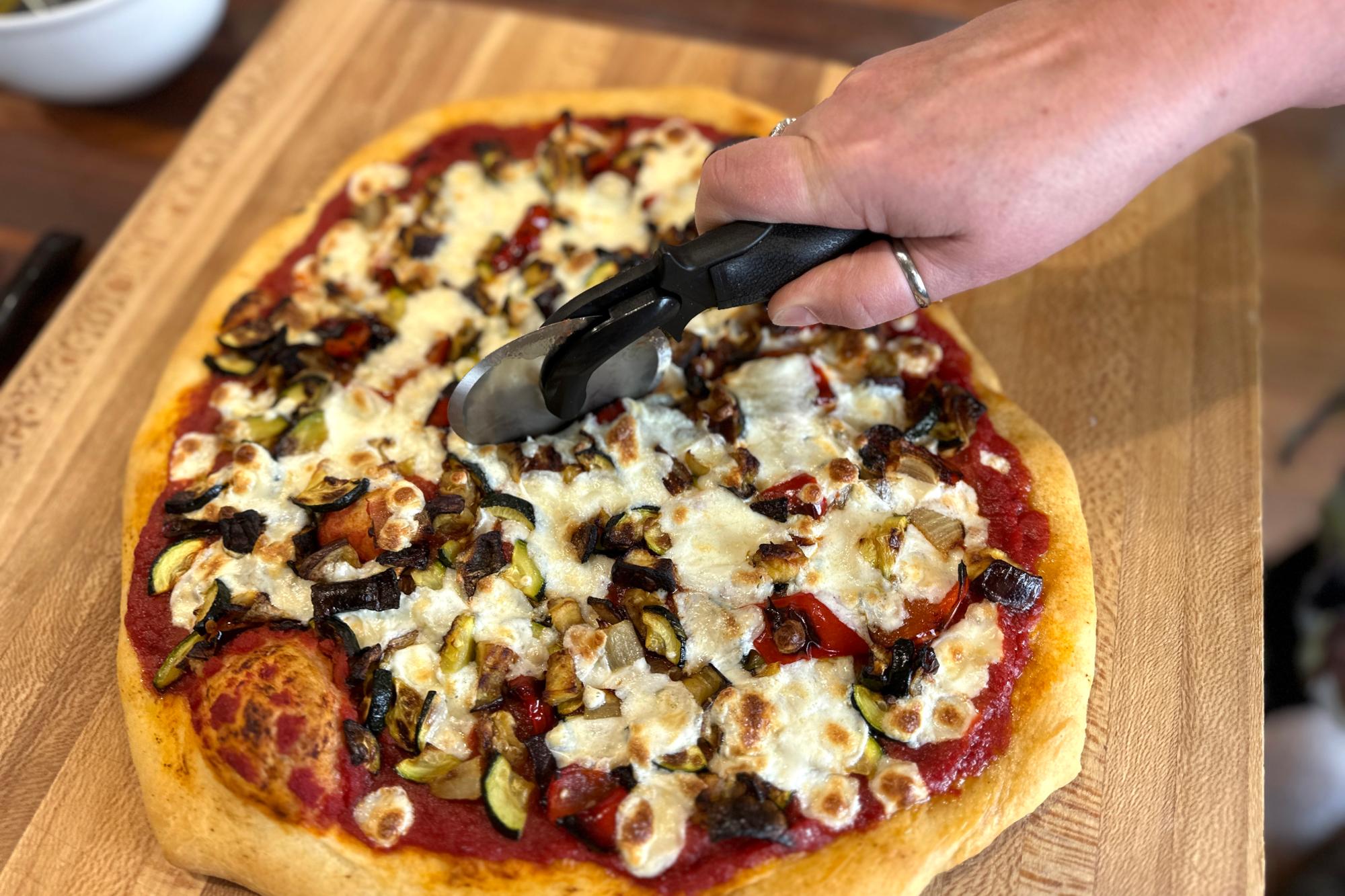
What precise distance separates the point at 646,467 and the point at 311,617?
983 millimetres

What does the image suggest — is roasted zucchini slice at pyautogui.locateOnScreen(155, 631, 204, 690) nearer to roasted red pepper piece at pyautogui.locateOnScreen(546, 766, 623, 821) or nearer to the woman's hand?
roasted red pepper piece at pyautogui.locateOnScreen(546, 766, 623, 821)

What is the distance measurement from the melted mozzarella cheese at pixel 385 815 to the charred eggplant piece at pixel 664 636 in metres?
0.69

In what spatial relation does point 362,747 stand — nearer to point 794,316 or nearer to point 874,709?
point 874,709

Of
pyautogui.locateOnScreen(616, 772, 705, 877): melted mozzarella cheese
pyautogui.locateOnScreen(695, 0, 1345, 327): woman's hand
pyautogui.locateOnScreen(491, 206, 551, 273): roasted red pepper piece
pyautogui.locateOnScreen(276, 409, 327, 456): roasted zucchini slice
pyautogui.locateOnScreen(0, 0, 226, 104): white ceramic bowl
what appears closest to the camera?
pyautogui.locateOnScreen(695, 0, 1345, 327): woman's hand

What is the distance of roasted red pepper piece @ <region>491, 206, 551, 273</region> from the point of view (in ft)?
11.4

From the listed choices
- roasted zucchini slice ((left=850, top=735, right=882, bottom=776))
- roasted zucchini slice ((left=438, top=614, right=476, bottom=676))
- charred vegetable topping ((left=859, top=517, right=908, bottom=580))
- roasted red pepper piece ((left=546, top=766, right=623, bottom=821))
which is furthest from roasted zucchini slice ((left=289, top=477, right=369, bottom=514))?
roasted zucchini slice ((left=850, top=735, right=882, bottom=776))

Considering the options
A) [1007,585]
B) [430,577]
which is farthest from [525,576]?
[1007,585]

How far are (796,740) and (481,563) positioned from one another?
93 cm

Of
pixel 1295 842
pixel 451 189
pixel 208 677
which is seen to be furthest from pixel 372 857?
pixel 1295 842

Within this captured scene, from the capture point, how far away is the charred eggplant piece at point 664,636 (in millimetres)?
2568

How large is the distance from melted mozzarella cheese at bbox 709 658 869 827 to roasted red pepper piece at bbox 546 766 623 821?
26 centimetres

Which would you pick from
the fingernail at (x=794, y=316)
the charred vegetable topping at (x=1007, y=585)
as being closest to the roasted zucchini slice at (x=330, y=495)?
the fingernail at (x=794, y=316)

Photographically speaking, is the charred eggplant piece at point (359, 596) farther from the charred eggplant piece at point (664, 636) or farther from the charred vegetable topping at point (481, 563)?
the charred eggplant piece at point (664, 636)

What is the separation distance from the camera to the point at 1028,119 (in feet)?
7.26
